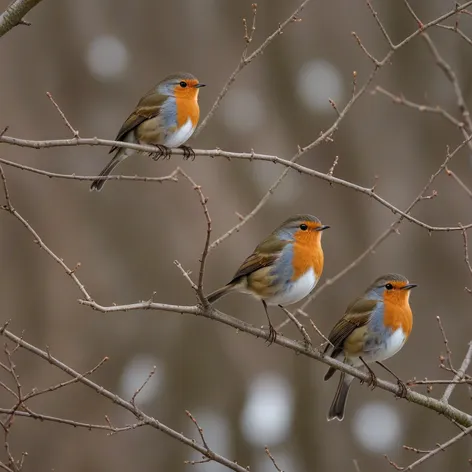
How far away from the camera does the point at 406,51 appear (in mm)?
15938

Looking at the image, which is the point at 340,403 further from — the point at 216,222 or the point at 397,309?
the point at 216,222

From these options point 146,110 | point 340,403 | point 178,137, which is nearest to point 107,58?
point 146,110

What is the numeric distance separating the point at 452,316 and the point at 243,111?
15.0 feet

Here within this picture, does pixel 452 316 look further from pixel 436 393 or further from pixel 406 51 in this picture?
pixel 406 51

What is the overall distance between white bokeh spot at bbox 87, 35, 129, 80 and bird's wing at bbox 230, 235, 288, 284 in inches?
337

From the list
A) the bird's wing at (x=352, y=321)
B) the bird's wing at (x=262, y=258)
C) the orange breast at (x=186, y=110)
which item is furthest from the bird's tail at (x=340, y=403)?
the orange breast at (x=186, y=110)

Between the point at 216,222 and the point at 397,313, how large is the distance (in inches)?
277

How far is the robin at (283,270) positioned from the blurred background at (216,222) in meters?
5.42

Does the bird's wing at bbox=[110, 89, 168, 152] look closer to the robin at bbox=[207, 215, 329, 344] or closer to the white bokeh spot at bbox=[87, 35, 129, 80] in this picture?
the robin at bbox=[207, 215, 329, 344]

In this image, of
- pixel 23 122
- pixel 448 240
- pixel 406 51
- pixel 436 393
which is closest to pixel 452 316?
pixel 448 240

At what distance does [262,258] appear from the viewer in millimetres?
5738

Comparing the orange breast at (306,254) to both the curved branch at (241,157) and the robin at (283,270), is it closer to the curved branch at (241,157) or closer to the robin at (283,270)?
the robin at (283,270)

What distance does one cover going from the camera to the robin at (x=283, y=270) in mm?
5629

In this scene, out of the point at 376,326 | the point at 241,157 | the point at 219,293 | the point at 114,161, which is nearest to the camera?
the point at 241,157
